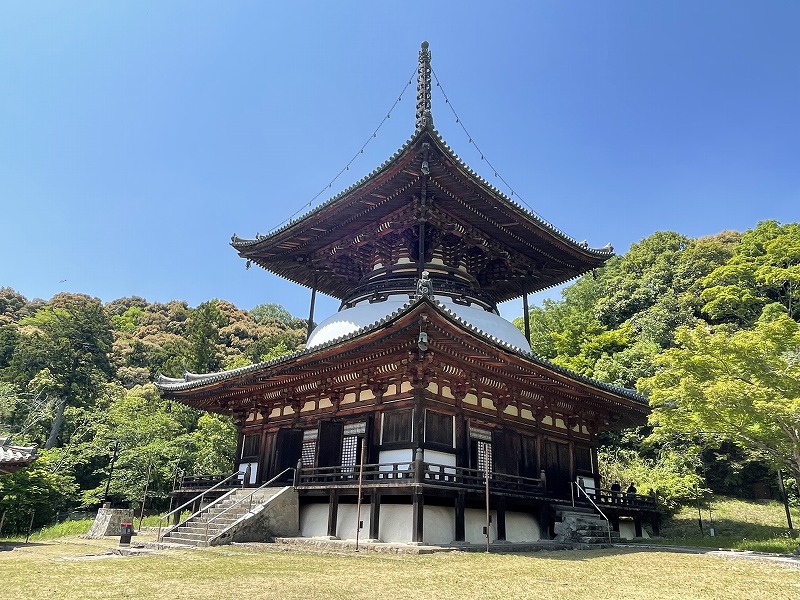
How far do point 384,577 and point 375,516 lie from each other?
5.52m

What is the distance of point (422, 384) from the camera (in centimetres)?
1495

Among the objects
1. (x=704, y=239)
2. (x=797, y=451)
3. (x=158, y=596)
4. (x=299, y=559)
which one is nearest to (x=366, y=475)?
(x=299, y=559)

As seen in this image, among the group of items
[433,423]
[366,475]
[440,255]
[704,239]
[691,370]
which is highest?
[704,239]

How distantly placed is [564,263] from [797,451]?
10.4m

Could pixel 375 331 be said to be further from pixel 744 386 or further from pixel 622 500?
pixel 622 500

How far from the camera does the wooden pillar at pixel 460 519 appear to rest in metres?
14.0

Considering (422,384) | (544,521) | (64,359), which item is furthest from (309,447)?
(64,359)

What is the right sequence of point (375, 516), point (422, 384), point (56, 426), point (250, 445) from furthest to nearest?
point (56, 426)
point (250, 445)
point (422, 384)
point (375, 516)

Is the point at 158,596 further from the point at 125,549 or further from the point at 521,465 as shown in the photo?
the point at 521,465

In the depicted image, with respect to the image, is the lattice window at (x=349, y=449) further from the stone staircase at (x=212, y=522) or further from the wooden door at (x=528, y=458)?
the wooden door at (x=528, y=458)

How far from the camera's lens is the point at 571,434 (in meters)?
20.1

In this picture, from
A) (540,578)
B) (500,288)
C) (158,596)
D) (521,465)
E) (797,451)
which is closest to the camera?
(158,596)

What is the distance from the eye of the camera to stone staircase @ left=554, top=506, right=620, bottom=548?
15.8m

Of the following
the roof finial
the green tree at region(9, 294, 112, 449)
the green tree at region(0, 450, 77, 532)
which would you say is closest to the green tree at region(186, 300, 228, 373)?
the green tree at region(9, 294, 112, 449)
